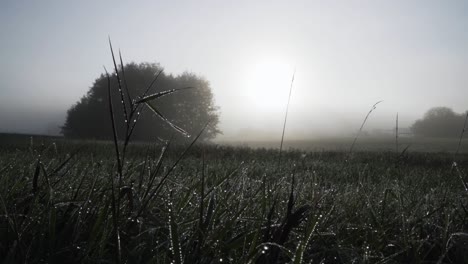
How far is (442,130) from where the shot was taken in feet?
259

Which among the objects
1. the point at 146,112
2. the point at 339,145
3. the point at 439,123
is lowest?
the point at 339,145

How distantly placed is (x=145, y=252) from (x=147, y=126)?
44.0m

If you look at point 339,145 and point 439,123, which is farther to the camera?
point 439,123

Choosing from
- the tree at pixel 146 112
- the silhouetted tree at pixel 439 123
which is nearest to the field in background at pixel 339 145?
the tree at pixel 146 112

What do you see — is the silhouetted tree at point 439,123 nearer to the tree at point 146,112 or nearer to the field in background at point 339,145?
the field in background at point 339,145

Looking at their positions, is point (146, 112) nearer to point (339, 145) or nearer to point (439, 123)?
point (339, 145)

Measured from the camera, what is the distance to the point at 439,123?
81938 millimetres

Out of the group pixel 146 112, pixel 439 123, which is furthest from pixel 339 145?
pixel 439 123

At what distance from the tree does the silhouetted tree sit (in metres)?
53.1

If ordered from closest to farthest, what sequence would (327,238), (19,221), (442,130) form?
(19,221), (327,238), (442,130)

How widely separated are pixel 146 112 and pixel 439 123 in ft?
223

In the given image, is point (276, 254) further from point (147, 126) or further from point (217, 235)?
point (147, 126)

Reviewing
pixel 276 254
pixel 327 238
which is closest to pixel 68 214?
pixel 276 254

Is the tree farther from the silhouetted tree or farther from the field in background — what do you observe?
the silhouetted tree
